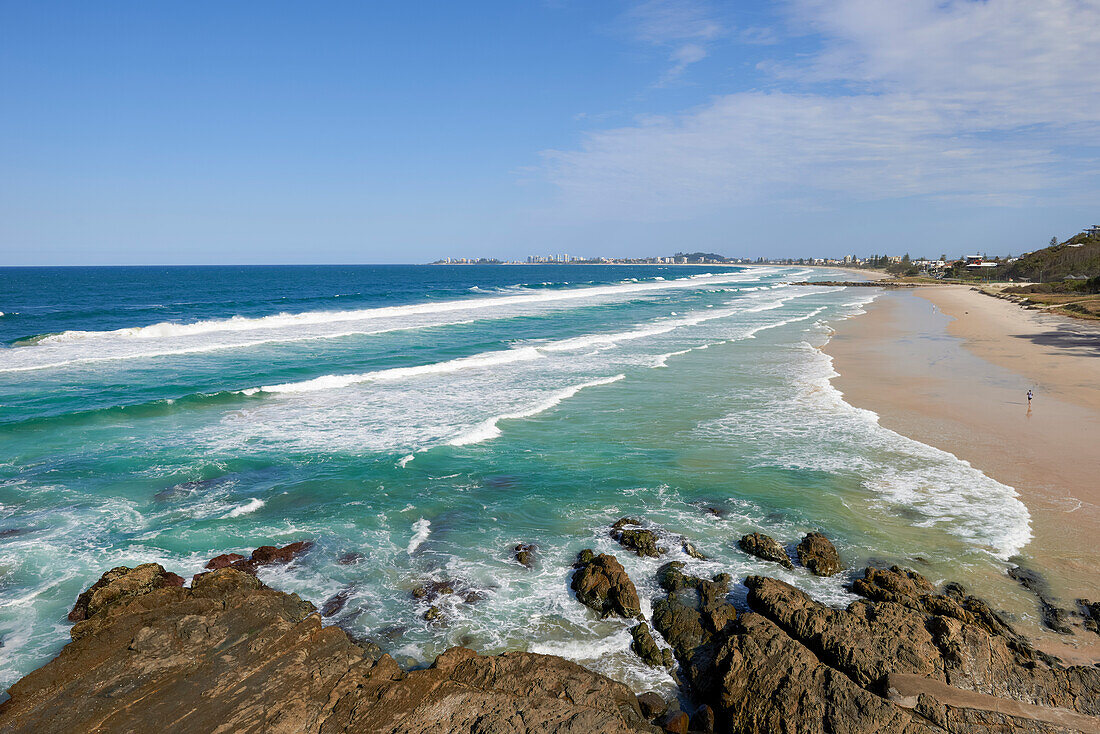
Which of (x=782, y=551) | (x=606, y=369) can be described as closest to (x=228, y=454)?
(x=782, y=551)

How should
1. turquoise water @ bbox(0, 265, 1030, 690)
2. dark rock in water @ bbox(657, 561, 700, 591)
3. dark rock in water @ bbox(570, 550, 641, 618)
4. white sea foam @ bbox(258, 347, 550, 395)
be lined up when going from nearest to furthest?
dark rock in water @ bbox(570, 550, 641, 618)
dark rock in water @ bbox(657, 561, 700, 591)
turquoise water @ bbox(0, 265, 1030, 690)
white sea foam @ bbox(258, 347, 550, 395)

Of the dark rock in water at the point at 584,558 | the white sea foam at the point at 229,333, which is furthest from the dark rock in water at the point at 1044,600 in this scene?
the white sea foam at the point at 229,333

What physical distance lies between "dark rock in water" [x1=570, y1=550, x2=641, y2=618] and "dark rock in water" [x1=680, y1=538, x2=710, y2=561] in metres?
1.49

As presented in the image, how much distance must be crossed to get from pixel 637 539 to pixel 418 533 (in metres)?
4.04

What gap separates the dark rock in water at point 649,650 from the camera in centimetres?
713

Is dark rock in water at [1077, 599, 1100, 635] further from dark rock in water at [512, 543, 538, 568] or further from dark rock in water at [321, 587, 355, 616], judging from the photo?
dark rock in water at [321, 587, 355, 616]

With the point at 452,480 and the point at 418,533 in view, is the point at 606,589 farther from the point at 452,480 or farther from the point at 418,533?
the point at 452,480

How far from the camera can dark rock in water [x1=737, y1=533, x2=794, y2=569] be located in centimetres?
927

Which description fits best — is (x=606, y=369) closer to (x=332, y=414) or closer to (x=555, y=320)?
(x=332, y=414)

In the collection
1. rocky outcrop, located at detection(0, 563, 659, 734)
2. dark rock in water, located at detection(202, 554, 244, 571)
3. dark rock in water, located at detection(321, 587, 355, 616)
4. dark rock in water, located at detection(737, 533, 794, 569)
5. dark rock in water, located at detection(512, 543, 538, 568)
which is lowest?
dark rock in water, located at detection(321, 587, 355, 616)

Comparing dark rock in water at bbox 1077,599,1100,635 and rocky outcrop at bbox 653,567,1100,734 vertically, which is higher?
rocky outcrop at bbox 653,567,1100,734

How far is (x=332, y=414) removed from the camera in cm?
1831

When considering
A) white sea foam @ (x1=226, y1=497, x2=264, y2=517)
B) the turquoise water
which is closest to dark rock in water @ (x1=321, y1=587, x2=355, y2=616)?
the turquoise water

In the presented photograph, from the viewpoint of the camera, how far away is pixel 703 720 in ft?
20.3
